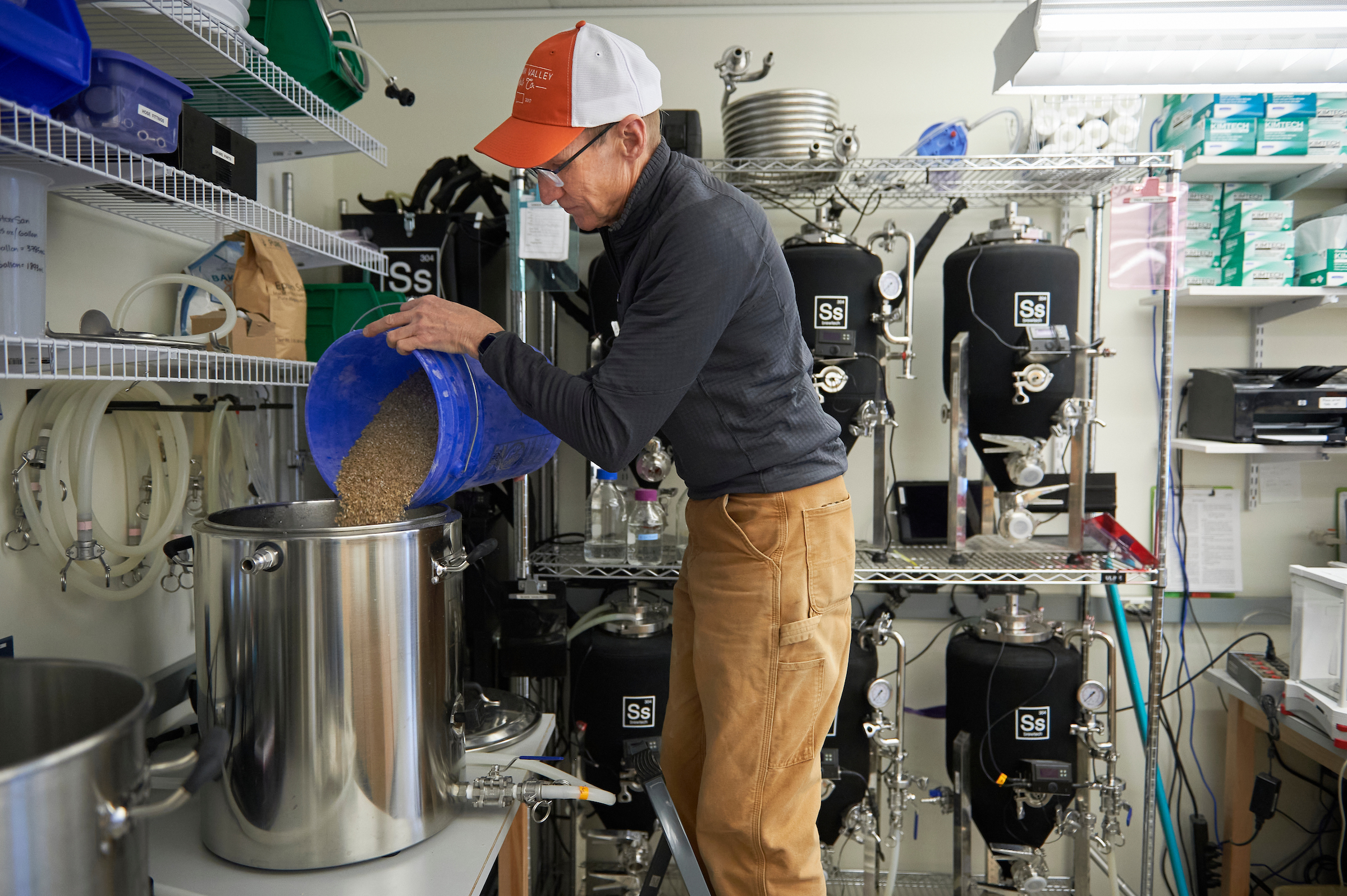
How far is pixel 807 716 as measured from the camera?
1334mm

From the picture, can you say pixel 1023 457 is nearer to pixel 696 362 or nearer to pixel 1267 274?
pixel 1267 274

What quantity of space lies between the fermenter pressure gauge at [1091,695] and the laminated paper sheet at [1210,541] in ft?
2.09

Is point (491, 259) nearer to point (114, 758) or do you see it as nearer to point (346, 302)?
point (346, 302)

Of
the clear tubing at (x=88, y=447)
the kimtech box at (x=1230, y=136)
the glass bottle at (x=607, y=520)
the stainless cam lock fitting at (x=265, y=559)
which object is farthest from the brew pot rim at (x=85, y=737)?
the kimtech box at (x=1230, y=136)

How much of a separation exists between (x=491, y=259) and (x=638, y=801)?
1.54m

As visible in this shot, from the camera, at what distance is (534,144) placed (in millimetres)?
1204

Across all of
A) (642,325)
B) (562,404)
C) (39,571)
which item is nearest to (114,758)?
(562,404)

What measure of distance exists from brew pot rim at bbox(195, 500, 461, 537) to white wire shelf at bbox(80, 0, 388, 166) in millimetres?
712

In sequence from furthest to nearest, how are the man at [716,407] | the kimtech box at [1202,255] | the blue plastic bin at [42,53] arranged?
the kimtech box at [1202,255], the man at [716,407], the blue plastic bin at [42,53]

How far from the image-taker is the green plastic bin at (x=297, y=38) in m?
1.59

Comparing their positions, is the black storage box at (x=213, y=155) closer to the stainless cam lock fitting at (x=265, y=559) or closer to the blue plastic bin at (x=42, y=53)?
the blue plastic bin at (x=42, y=53)

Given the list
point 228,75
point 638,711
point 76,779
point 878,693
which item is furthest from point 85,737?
point 878,693

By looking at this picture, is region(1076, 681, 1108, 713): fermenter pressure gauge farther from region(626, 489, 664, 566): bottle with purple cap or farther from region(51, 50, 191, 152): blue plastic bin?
region(51, 50, 191, 152): blue plastic bin

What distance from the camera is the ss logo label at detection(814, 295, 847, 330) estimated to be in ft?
6.80
